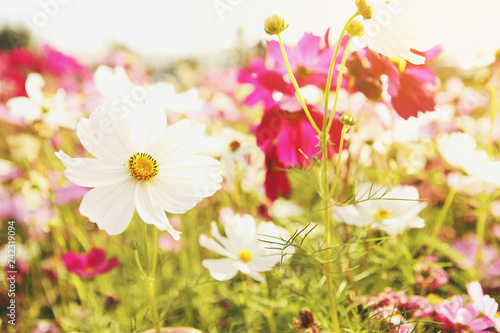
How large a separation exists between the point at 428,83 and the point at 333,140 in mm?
218

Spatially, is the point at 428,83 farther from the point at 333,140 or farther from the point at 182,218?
the point at 182,218

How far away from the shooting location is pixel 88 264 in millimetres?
713

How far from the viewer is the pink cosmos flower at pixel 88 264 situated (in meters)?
0.70

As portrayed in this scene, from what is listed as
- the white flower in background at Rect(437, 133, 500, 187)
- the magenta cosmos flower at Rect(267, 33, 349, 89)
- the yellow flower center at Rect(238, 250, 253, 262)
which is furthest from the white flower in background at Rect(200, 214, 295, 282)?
the white flower in background at Rect(437, 133, 500, 187)

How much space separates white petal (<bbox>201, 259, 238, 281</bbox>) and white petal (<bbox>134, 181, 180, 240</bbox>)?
11 cm

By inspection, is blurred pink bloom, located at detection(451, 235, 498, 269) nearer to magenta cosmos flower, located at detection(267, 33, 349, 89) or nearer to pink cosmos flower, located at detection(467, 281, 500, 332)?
pink cosmos flower, located at detection(467, 281, 500, 332)

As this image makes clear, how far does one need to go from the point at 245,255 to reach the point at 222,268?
0.18 feet

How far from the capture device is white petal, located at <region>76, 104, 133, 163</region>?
0.40 metres

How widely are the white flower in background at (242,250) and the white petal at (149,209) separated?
0.41ft

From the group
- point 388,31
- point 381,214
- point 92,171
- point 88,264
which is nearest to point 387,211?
point 381,214

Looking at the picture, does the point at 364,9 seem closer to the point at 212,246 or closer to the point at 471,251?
the point at 212,246

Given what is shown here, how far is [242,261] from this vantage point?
555mm

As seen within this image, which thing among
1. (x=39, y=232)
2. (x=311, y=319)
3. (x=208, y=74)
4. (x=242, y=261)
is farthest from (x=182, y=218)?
(x=208, y=74)

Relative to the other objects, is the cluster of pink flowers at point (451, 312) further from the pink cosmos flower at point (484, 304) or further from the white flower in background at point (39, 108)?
the white flower in background at point (39, 108)
